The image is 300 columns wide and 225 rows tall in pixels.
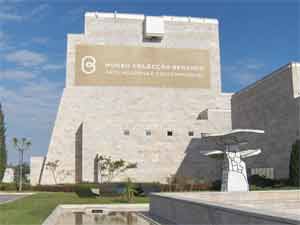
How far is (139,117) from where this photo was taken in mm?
39656

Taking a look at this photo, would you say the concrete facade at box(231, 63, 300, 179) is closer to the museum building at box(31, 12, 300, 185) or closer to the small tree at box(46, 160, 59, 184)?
the museum building at box(31, 12, 300, 185)

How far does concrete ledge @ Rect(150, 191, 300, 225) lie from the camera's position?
262 inches

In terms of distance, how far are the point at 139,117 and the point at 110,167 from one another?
649 cm

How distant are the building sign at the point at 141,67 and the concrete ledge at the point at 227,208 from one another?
90.4 ft

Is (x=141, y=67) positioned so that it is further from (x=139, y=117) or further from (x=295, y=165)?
(x=295, y=165)

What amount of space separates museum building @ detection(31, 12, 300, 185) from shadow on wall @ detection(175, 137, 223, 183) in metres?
0.10

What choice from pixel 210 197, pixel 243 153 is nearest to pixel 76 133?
pixel 243 153

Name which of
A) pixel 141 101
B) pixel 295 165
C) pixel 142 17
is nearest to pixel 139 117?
pixel 141 101

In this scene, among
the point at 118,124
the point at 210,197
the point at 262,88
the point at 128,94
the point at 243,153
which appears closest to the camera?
the point at 210,197

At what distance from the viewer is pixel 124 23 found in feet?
138

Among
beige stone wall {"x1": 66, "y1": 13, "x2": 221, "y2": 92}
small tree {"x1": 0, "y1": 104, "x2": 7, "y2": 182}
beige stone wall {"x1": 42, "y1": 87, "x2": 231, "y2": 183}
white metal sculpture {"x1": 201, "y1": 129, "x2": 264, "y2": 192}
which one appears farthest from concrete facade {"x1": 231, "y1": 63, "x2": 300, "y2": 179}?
small tree {"x1": 0, "y1": 104, "x2": 7, "y2": 182}

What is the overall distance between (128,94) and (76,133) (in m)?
6.48

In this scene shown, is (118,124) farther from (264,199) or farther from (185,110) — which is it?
(264,199)

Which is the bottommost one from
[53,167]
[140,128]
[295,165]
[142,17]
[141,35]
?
[53,167]
